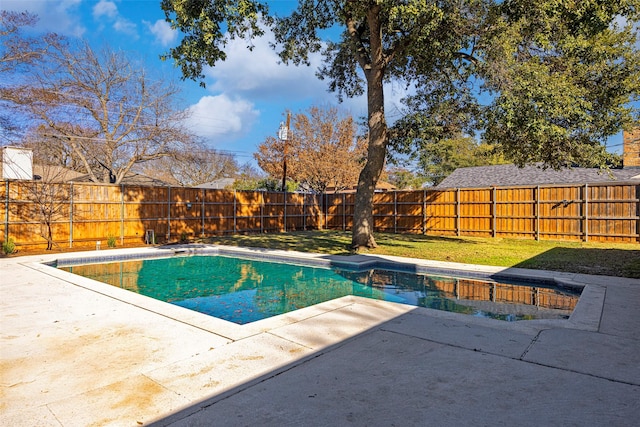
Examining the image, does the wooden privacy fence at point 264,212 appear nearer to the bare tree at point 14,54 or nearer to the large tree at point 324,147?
the bare tree at point 14,54

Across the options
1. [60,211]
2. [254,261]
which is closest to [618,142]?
[254,261]

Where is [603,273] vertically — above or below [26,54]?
below

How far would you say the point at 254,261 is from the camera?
1068 centimetres

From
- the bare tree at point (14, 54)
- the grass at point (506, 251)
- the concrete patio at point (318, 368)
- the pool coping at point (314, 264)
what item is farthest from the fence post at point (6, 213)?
the concrete patio at point (318, 368)

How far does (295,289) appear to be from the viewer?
7.29m

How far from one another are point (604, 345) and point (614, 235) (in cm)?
1100

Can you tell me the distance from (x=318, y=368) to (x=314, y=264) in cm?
665

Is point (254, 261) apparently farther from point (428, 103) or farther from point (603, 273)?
point (603, 273)

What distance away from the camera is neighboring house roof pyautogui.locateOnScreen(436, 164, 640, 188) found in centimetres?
1648

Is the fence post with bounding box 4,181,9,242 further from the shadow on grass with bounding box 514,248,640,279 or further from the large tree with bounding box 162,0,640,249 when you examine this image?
the shadow on grass with bounding box 514,248,640,279

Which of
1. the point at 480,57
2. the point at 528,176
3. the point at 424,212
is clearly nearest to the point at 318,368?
the point at 480,57

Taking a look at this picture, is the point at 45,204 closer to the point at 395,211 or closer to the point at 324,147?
the point at 395,211

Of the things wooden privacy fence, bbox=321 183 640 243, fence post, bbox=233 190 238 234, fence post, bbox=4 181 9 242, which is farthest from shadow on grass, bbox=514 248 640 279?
fence post, bbox=4 181 9 242

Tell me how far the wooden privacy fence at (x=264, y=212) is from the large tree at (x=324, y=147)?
7.93 meters
